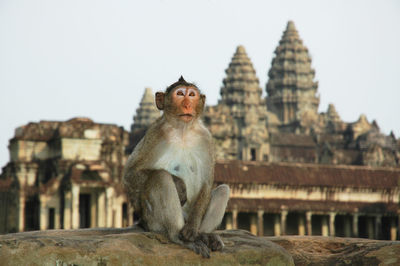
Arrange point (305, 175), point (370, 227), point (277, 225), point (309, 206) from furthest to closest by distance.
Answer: point (370, 227) → point (305, 175) → point (277, 225) → point (309, 206)

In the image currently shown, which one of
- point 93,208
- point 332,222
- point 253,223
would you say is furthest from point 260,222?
point 93,208

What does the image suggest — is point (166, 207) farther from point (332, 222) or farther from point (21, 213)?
point (332, 222)

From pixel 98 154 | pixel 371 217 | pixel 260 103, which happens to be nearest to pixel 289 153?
pixel 260 103

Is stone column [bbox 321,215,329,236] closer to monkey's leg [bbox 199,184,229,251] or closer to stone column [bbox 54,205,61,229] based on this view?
stone column [bbox 54,205,61,229]

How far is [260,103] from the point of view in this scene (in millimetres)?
118125

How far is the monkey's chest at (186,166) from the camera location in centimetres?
1298

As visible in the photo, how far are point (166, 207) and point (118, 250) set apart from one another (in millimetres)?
889

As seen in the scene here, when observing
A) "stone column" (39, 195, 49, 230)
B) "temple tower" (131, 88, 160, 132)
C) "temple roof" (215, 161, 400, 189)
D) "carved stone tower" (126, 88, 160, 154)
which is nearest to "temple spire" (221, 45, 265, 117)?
"carved stone tower" (126, 88, 160, 154)

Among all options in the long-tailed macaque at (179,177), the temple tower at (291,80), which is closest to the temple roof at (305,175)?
the temple tower at (291,80)

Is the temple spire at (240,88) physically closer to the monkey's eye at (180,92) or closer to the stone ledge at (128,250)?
the stone ledge at (128,250)

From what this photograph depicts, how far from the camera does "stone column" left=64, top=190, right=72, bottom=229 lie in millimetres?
65562

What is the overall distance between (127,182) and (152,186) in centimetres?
66

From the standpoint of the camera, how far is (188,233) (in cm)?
1251

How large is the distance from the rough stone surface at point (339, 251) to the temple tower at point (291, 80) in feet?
357
